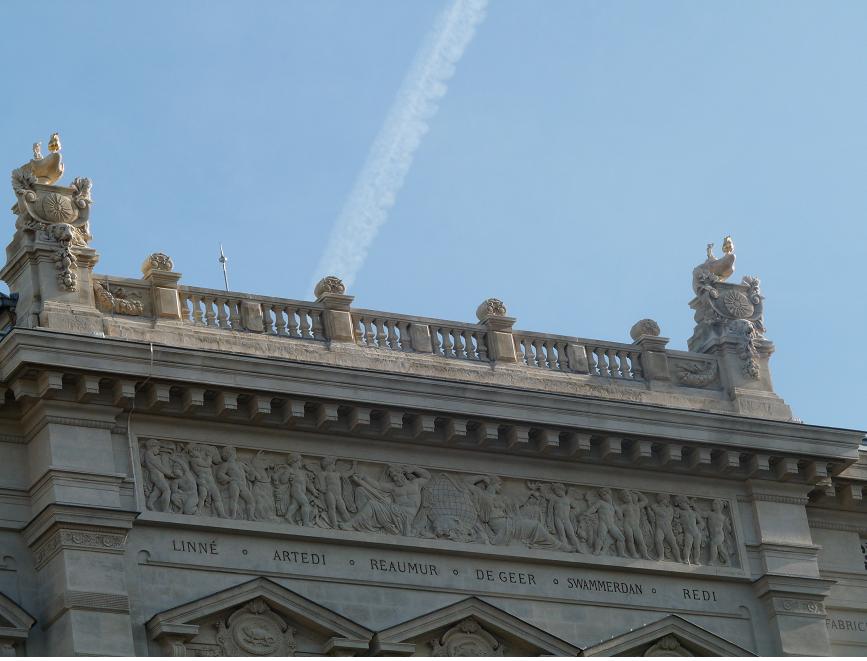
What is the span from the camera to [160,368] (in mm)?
34031

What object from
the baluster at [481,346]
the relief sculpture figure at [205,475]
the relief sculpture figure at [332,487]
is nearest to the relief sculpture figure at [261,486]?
the relief sculpture figure at [205,475]

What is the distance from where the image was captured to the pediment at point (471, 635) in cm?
3475

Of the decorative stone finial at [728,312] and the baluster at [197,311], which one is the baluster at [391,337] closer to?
the baluster at [197,311]

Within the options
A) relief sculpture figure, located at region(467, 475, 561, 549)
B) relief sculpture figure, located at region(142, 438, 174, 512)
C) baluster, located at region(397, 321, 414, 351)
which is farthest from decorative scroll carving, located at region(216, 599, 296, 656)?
baluster, located at region(397, 321, 414, 351)

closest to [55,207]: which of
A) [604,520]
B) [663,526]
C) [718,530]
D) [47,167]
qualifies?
[47,167]

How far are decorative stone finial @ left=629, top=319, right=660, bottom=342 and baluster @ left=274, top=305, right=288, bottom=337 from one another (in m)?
6.27

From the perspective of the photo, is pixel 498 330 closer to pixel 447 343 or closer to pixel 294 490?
pixel 447 343

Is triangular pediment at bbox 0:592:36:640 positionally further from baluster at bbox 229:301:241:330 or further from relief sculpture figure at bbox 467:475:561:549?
relief sculpture figure at bbox 467:475:561:549

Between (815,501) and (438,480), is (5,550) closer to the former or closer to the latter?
(438,480)

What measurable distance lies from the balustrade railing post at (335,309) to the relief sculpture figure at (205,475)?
115 inches

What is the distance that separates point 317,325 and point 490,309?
3.02 m

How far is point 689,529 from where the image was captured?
3806cm

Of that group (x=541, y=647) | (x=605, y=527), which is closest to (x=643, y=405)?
(x=605, y=527)

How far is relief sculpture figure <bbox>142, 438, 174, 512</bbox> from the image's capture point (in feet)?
111
